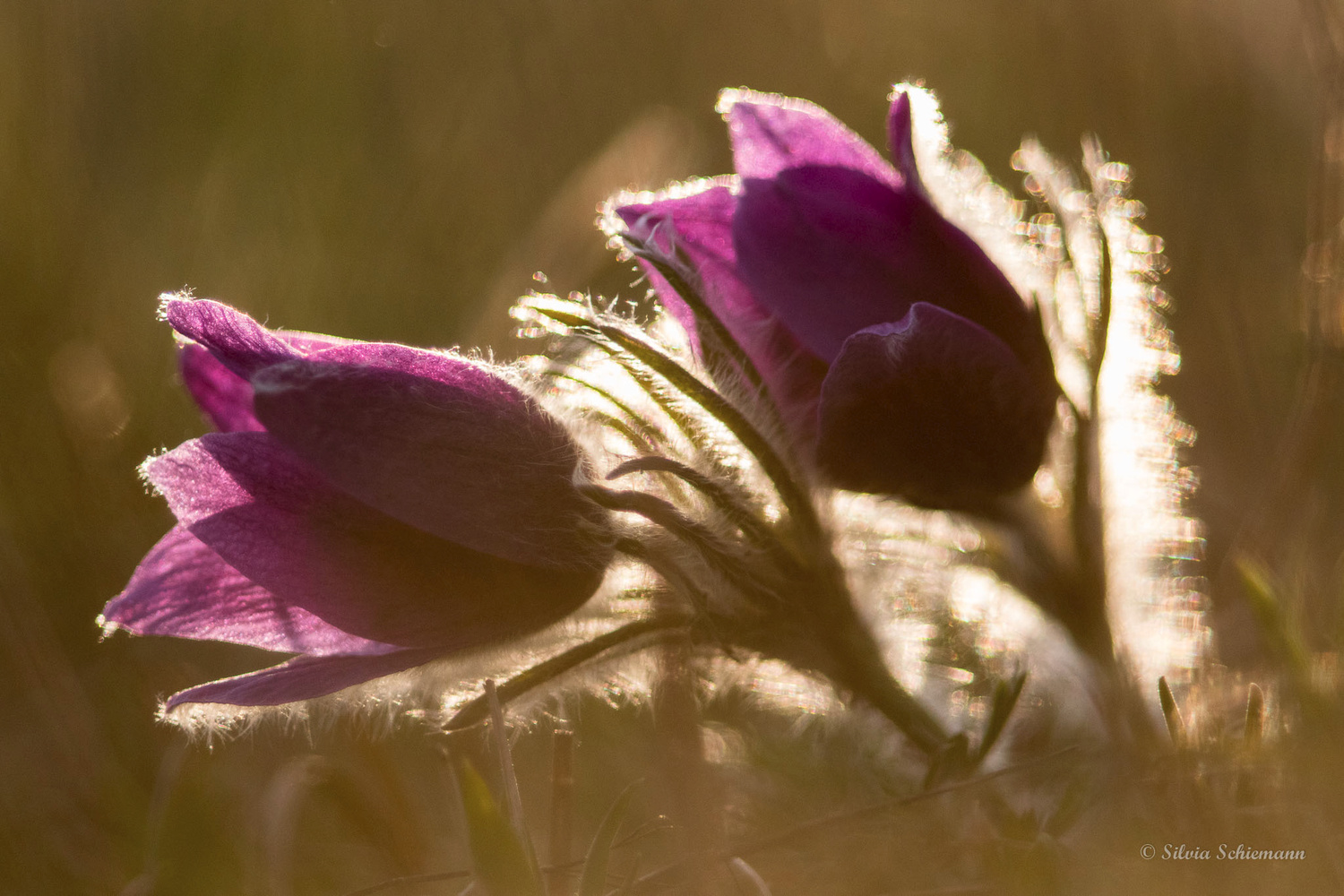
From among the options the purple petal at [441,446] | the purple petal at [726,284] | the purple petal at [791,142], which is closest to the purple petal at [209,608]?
the purple petal at [441,446]

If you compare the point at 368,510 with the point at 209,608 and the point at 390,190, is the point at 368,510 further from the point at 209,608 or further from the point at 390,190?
the point at 390,190

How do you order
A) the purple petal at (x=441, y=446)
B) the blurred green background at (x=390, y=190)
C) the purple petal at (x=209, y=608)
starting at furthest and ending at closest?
the blurred green background at (x=390, y=190), the purple petal at (x=209, y=608), the purple petal at (x=441, y=446)

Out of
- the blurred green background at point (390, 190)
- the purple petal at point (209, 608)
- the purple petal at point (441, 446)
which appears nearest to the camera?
the purple petal at point (441, 446)

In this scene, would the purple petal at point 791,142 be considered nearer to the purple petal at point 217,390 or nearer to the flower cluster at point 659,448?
the flower cluster at point 659,448

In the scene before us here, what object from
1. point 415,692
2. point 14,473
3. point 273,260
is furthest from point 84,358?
point 415,692

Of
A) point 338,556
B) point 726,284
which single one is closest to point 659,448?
point 726,284

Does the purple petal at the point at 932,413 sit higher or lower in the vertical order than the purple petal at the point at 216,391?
lower
